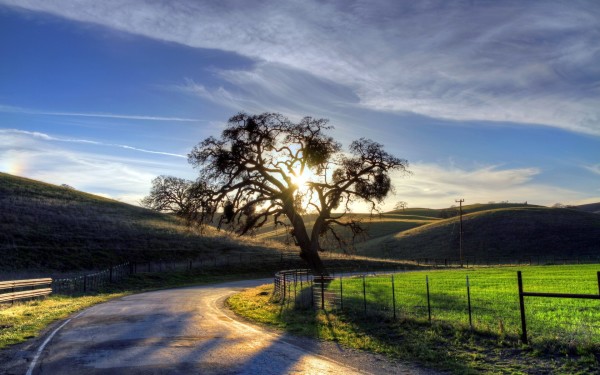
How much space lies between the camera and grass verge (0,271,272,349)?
15879 mm

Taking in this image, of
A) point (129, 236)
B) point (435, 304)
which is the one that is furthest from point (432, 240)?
point (435, 304)

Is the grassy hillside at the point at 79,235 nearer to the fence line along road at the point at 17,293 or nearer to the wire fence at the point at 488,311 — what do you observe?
the fence line along road at the point at 17,293

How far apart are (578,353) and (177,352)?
9074 millimetres

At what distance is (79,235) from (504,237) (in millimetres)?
80882

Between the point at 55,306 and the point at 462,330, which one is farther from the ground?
the point at 462,330

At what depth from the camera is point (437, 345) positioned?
1237cm

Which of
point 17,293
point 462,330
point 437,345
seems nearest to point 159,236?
point 17,293

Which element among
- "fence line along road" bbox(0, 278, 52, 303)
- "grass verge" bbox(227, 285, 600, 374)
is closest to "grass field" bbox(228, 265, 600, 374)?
"grass verge" bbox(227, 285, 600, 374)

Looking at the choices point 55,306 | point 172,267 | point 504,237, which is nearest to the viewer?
point 55,306

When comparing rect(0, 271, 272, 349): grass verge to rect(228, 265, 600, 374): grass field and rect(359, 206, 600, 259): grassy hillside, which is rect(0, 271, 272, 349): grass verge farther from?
rect(359, 206, 600, 259): grassy hillside

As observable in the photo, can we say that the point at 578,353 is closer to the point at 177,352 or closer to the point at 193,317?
the point at 177,352

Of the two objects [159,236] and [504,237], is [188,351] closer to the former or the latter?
[159,236]

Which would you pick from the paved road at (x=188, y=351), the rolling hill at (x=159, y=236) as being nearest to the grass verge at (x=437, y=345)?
the paved road at (x=188, y=351)

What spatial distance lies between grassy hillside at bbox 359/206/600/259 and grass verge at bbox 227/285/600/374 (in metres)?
81.4
